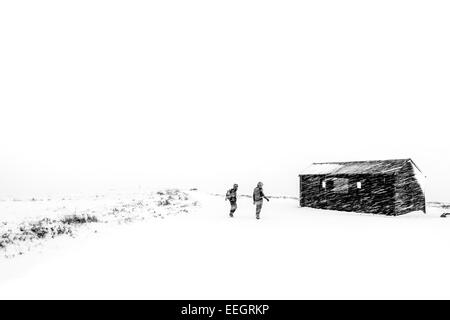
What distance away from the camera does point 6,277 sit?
355 inches

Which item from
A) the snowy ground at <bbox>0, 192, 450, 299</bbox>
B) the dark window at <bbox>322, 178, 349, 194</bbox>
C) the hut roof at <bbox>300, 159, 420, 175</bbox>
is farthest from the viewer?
the dark window at <bbox>322, 178, 349, 194</bbox>

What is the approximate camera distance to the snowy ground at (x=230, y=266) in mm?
7465

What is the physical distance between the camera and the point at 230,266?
9352mm

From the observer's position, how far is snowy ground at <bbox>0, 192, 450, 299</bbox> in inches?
294

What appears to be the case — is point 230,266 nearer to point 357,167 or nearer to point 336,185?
point 357,167

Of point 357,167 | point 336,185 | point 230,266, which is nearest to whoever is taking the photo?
point 230,266

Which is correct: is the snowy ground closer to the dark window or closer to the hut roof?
the hut roof

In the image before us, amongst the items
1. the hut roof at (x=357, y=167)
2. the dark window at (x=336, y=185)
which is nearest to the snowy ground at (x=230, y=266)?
the hut roof at (x=357, y=167)

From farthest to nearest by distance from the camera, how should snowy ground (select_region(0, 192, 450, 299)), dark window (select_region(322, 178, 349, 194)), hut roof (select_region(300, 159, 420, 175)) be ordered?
dark window (select_region(322, 178, 349, 194)) < hut roof (select_region(300, 159, 420, 175)) < snowy ground (select_region(0, 192, 450, 299))

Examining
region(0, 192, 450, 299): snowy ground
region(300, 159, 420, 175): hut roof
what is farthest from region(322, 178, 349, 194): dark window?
region(0, 192, 450, 299): snowy ground

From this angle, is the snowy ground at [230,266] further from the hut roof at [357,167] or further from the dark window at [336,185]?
the dark window at [336,185]

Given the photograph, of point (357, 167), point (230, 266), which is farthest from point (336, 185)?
point (230, 266)

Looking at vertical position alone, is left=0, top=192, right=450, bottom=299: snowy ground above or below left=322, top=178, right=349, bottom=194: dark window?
below
